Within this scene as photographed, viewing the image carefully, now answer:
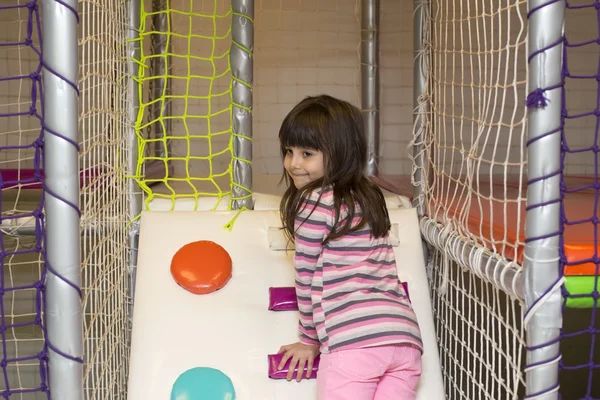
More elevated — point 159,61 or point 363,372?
point 159,61

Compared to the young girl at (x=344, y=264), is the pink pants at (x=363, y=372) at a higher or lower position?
lower

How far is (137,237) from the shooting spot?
5.16ft

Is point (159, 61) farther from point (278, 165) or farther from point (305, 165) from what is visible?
point (305, 165)

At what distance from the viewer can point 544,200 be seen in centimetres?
87

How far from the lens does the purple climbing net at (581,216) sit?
915 mm

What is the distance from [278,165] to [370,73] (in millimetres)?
786

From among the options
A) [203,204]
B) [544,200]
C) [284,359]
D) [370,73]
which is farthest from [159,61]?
[544,200]

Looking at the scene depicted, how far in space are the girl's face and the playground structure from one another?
0.27 metres

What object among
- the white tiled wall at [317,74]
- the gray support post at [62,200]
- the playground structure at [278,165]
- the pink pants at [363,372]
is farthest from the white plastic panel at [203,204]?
the white tiled wall at [317,74]

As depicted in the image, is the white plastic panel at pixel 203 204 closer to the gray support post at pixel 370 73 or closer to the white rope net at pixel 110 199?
the white rope net at pixel 110 199

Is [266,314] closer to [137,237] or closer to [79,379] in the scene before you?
[137,237]

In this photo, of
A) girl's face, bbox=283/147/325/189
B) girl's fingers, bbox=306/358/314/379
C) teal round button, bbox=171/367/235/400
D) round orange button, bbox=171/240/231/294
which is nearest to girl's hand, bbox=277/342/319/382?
girl's fingers, bbox=306/358/314/379

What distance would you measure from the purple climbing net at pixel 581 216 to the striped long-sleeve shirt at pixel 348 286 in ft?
0.91

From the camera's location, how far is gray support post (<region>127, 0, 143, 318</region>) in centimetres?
154
